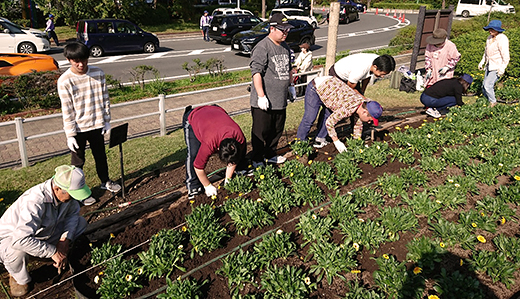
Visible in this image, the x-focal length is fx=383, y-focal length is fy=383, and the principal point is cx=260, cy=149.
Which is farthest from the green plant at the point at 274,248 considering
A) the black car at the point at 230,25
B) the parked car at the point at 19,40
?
the black car at the point at 230,25

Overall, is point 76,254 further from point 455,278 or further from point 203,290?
point 455,278

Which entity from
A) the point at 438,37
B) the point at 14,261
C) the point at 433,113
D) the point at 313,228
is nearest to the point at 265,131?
the point at 313,228

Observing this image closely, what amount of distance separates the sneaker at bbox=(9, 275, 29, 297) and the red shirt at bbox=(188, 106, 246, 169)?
1875mm

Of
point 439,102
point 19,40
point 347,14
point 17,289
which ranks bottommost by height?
point 17,289

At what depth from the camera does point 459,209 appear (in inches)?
164

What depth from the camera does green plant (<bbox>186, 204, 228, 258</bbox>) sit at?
3578 mm

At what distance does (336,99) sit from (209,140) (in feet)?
7.34

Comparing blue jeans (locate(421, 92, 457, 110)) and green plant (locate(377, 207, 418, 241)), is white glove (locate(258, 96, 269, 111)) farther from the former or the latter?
blue jeans (locate(421, 92, 457, 110))

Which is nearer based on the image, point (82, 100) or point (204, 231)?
point (204, 231)

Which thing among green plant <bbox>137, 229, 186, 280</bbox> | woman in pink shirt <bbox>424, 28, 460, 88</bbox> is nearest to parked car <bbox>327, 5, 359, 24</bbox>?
woman in pink shirt <bbox>424, 28, 460, 88</bbox>

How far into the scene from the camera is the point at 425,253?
3367 mm

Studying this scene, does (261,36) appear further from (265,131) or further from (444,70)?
(265,131)

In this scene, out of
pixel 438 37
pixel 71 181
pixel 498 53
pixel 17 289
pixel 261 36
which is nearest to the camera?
pixel 71 181

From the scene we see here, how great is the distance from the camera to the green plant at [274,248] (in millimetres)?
3430
